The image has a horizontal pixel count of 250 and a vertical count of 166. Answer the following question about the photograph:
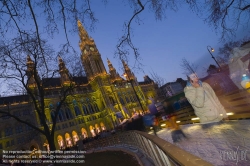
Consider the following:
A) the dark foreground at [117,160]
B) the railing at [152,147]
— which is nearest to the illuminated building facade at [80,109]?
the railing at [152,147]

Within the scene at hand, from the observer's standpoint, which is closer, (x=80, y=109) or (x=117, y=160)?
(x=117, y=160)

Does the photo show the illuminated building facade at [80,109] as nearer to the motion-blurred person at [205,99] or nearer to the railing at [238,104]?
the railing at [238,104]

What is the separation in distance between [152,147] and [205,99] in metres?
2.55

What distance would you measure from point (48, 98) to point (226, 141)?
5259cm

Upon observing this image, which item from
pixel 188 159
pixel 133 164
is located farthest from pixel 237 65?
pixel 188 159

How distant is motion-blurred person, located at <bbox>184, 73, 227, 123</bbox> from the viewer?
498 cm

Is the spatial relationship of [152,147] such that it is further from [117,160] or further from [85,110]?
[85,110]

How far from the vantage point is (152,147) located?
368cm

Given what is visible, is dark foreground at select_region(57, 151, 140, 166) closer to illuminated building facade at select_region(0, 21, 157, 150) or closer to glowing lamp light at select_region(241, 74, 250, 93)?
glowing lamp light at select_region(241, 74, 250, 93)

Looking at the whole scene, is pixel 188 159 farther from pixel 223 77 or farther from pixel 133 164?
pixel 223 77

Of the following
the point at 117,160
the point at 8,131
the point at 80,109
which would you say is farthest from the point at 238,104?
the point at 80,109

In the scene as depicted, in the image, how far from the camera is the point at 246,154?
2494mm

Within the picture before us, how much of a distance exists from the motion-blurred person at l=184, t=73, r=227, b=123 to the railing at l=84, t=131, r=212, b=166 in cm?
203

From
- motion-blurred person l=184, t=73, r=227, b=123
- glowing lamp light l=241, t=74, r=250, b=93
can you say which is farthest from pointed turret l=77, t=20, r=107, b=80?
motion-blurred person l=184, t=73, r=227, b=123
